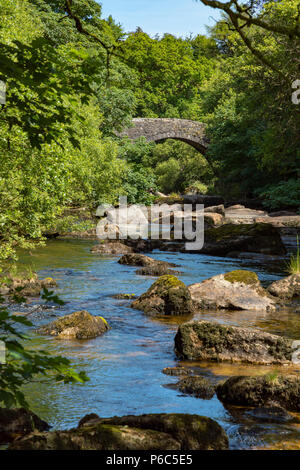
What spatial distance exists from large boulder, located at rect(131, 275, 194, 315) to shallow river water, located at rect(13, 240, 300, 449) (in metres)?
0.30

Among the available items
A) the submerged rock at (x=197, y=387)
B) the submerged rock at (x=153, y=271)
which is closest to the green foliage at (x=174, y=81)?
the submerged rock at (x=153, y=271)

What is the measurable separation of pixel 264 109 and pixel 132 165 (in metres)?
19.1

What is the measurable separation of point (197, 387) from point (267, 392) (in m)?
0.83

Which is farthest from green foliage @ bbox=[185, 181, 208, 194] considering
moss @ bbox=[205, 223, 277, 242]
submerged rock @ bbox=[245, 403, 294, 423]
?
submerged rock @ bbox=[245, 403, 294, 423]

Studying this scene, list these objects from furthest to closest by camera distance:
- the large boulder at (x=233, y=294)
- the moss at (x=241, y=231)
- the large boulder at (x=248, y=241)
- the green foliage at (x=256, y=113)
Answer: the moss at (x=241, y=231), the large boulder at (x=248, y=241), the green foliage at (x=256, y=113), the large boulder at (x=233, y=294)

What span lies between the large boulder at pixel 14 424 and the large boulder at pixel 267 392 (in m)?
2.23

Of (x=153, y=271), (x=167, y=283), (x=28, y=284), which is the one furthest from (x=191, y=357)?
(x=153, y=271)

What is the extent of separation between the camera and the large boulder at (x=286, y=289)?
12117 millimetres

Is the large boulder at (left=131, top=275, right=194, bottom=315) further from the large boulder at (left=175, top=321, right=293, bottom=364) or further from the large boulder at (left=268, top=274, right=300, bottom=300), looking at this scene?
the large boulder at (left=175, top=321, right=293, bottom=364)

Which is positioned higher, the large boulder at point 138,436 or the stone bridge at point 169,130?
the stone bridge at point 169,130

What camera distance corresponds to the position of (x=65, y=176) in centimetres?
Answer: 1388

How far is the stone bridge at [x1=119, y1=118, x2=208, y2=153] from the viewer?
156 ft

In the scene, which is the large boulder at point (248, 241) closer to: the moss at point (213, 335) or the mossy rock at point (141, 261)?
the mossy rock at point (141, 261)

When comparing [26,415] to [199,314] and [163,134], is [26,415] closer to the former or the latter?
[199,314]
